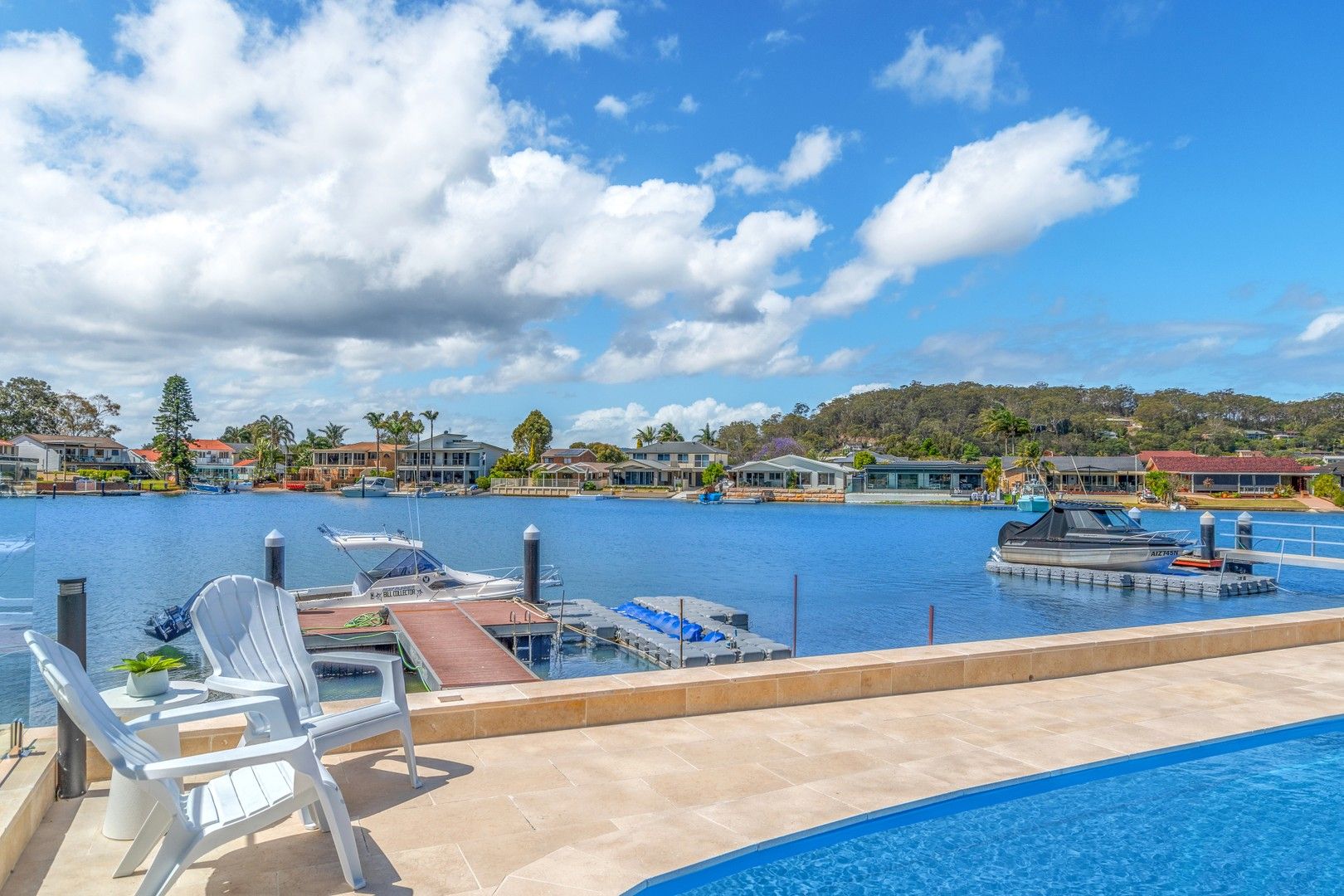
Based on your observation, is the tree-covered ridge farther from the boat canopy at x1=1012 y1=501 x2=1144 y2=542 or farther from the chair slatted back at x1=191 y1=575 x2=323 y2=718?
the chair slatted back at x1=191 y1=575 x2=323 y2=718

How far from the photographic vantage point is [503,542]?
37.3m

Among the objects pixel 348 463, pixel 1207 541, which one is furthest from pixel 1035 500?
pixel 348 463

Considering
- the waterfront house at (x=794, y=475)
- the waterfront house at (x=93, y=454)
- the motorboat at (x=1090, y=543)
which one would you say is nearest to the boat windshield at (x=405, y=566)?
the motorboat at (x=1090, y=543)

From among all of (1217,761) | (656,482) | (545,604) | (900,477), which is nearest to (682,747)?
(1217,761)

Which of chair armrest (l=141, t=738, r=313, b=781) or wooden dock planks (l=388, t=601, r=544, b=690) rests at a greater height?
chair armrest (l=141, t=738, r=313, b=781)

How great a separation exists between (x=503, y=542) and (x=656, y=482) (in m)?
51.2

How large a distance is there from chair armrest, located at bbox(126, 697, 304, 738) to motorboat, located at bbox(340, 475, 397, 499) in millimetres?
80055

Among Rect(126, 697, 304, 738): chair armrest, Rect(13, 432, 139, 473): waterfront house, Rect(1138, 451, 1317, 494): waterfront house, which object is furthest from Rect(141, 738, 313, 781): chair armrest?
Rect(1138, 451, 1317, 494): waterfront house

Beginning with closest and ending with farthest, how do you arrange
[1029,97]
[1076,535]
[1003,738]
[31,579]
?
[31,579]
[1003,738]
[1029,97]
[1076,535]

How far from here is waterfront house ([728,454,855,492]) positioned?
269 ft

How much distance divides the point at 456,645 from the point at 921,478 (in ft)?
226

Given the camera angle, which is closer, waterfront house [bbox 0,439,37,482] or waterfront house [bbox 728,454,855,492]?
waterfront house [bbox 0,439,37,482]

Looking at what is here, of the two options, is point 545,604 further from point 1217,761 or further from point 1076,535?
point 1076,535

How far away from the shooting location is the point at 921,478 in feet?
252
